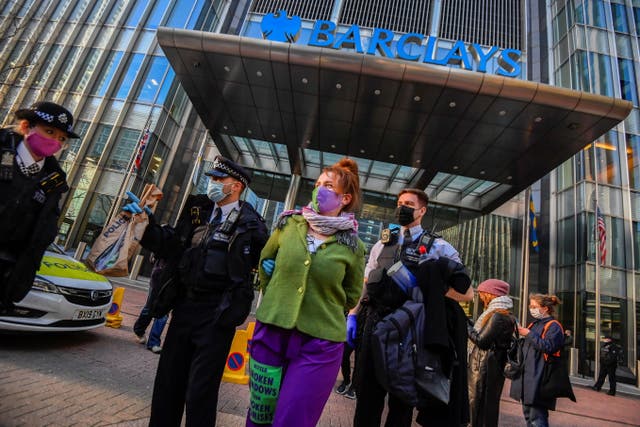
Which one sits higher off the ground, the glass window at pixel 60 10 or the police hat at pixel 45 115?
the glass window at pixel 60 10

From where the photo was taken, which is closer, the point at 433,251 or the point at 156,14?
the point at 433,251

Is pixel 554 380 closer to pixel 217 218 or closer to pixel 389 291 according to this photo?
pixel 389 291

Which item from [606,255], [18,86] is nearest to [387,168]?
[606,255]

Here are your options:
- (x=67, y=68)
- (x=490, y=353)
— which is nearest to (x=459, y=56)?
(x=490, y=353)

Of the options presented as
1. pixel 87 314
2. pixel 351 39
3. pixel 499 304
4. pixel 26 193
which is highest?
pixel 351 39

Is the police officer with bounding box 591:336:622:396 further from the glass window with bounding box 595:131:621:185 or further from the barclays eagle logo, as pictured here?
the barclays eagle logo

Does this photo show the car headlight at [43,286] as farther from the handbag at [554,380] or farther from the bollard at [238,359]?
the handbag at [554,380]

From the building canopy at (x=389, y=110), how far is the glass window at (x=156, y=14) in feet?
41.0

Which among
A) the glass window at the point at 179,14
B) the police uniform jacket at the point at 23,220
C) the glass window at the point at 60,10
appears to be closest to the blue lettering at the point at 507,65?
the police uniform jacket at the point at 23,220

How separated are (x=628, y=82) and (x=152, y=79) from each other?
2819 cm

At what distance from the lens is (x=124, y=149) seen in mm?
19141

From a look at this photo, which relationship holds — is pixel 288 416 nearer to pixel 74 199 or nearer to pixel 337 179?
pixel 337 179

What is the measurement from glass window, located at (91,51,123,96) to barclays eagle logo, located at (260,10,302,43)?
13858mm

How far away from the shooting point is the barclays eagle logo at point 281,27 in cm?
1165
